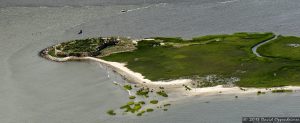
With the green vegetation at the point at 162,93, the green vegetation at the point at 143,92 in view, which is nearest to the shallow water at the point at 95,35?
the green vegetation at the point at 143,92

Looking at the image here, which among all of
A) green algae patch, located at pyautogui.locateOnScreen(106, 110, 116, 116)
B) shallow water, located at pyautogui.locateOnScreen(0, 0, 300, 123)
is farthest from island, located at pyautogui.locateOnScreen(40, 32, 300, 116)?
shallow water, located at pyautogui.locateOnScreen(0, 0, 300, 123)

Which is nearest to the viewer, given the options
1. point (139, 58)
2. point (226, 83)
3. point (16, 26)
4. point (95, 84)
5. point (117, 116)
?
point (117, 116)

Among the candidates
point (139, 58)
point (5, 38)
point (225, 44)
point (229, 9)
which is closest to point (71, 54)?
point (139, 58)

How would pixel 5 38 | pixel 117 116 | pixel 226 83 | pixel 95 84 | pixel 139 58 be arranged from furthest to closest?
pixel 5 38, pixel 139 58, pixel 95 84, pixel 226 83, pixel 117 116

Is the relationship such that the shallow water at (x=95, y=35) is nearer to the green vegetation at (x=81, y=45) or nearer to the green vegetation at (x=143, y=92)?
the green vegetation at (x=143, y=92)

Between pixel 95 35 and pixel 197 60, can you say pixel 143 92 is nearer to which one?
pixel 197 60

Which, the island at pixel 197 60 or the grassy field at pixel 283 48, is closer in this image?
the island at pixel 197 60

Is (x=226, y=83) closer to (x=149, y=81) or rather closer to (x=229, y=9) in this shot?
(x=149, y=81)

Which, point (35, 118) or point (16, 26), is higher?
point (16, 26)
